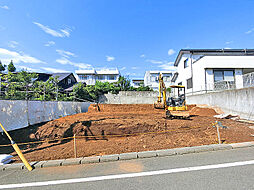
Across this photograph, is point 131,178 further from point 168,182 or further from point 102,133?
point 102,133

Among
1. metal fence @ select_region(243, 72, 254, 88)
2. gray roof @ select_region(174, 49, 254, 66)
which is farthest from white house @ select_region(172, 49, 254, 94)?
metal fence @ select_region(243, 72, 254, 88)

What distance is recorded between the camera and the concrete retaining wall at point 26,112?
582 cm

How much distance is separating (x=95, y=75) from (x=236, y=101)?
32064 mm

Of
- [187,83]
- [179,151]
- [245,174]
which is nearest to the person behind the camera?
[245,174]

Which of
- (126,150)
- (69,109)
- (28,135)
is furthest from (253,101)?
(69,109)

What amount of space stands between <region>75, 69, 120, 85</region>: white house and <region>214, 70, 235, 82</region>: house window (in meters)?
24.7

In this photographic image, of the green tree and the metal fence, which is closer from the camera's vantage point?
the metal fence

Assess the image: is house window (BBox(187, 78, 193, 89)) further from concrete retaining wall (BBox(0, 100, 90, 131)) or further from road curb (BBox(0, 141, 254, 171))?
concrete retaining wall (BBox(0, 100, 90, 131))

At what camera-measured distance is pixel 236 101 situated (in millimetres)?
9562

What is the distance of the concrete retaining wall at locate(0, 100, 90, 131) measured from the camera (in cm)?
582

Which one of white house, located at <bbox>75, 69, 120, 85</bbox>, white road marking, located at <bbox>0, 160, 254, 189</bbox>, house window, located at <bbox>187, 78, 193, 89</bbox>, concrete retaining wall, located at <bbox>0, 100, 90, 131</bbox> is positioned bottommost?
white road marking, located at <bbox>0, 160, 254, 189</bbox>

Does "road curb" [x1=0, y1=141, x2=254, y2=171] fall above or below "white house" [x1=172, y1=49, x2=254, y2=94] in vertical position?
below

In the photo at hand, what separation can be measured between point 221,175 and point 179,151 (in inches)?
50.6

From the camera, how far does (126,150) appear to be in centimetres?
441
